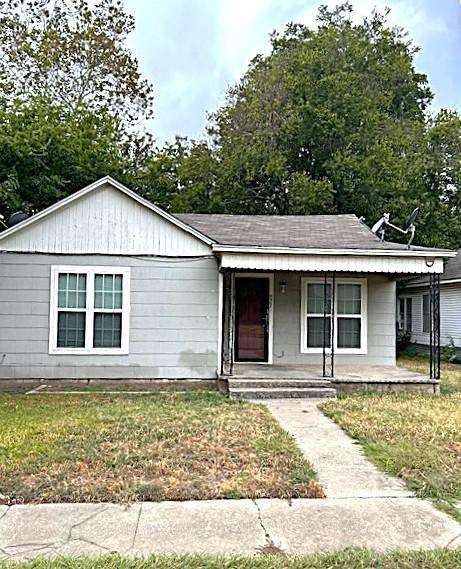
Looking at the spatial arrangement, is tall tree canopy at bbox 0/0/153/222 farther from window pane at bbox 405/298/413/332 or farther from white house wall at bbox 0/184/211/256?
window pane at bbox 405/298/413/332

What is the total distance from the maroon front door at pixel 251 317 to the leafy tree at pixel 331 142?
30.4 feet

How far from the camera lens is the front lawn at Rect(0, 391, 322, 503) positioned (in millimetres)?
4219

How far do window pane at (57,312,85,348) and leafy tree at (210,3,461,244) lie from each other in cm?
1221

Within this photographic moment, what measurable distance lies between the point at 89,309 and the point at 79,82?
15576 mm

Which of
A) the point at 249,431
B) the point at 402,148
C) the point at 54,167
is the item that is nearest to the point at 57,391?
the point at 249,431

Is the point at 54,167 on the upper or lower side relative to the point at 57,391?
upper

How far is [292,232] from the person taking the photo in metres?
11.9

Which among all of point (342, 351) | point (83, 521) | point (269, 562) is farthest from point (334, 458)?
point (342, 351)

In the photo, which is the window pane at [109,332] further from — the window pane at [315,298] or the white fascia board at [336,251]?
the window pane at [315,298]

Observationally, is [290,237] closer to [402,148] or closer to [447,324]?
[447,324]

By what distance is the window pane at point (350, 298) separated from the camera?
438 inches

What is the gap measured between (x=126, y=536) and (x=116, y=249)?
22.1 feet

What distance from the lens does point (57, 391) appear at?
29.8 feet

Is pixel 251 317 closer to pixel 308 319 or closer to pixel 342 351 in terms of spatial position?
pixel 308 319
